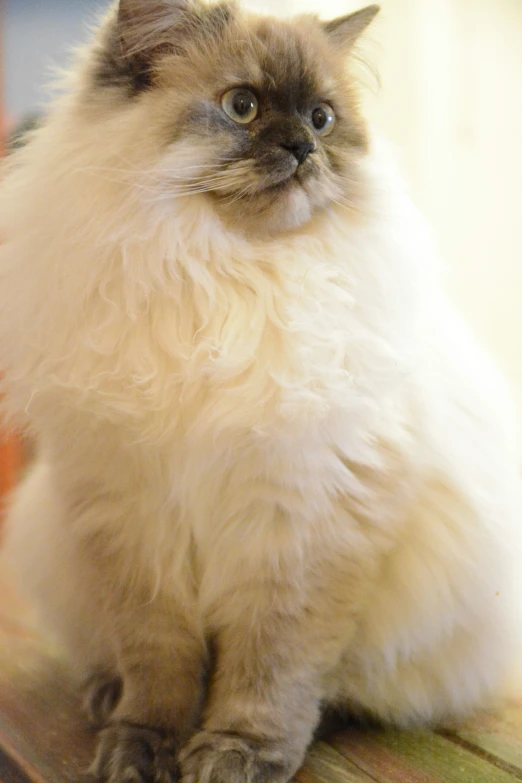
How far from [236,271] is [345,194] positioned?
0.72 ft

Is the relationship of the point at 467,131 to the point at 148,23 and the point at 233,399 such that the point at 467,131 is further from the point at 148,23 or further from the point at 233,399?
the point at 233,399

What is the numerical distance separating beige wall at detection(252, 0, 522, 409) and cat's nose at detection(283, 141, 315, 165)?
0.89 m

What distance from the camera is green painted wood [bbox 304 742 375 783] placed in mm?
1006

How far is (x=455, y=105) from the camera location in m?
1.93

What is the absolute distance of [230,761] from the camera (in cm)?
95

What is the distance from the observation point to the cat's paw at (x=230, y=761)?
941 millimetres

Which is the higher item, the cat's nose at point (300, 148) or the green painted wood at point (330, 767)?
the cat's nose at point (300, 148)

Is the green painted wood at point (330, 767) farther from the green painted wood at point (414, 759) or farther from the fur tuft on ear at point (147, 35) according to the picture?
the fur tuft on ear at point (147, 35)

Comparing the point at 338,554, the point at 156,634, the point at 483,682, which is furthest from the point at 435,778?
the point at 156,634

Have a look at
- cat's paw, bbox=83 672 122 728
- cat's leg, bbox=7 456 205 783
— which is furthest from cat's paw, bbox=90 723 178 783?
cat's paw, bbox=83 672 122 728

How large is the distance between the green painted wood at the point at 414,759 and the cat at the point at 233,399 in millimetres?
39

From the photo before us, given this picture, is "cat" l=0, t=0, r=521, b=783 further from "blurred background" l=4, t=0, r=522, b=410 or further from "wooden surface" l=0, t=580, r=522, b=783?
"blurred background" l=4, t=0, r=522, b=410

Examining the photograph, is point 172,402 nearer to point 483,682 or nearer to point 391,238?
point 391,238

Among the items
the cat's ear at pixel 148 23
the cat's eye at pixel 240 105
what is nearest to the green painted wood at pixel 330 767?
the cat's eye at pixel 240 105
